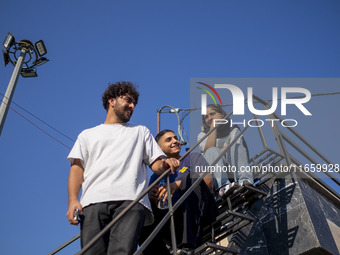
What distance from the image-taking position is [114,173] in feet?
10.3

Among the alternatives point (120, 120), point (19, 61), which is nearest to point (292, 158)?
point (120, 120)

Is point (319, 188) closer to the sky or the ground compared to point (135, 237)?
closer to the sky

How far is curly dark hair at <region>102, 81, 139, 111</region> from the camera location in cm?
380

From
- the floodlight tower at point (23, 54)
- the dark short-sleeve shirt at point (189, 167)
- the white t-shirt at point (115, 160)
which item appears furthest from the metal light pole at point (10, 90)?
the white t-shirt at point (115, 160)

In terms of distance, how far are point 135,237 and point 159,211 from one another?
96 centimetres

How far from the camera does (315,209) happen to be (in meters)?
5.04

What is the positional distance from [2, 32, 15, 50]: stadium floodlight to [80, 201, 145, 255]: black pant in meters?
7.48

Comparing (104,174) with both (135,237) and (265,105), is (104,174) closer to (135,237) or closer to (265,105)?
(135,237)

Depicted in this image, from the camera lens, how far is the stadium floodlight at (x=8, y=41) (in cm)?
925

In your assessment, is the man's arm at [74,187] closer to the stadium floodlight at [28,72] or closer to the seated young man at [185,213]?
the seated young man at [185,213]

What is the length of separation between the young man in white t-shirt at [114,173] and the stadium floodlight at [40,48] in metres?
6.40

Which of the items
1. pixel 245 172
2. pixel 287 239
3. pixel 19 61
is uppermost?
pixel 19 61

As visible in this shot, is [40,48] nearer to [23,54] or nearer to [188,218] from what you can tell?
[23,54]

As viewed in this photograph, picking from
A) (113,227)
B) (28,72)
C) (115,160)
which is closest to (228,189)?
(115,160)
